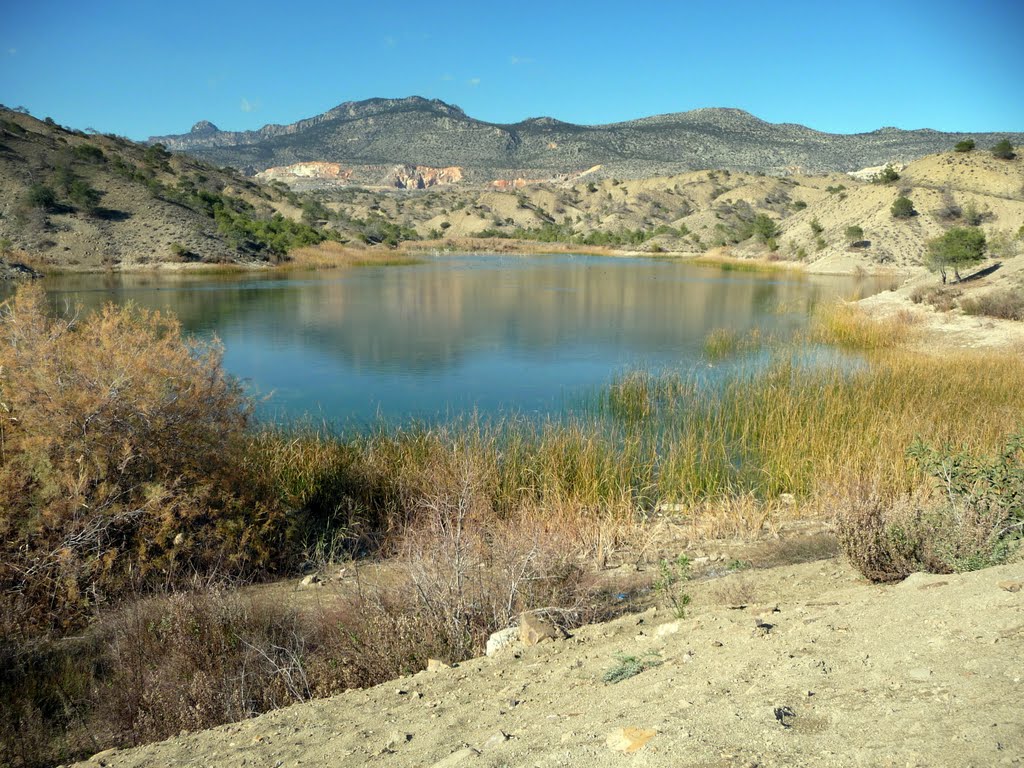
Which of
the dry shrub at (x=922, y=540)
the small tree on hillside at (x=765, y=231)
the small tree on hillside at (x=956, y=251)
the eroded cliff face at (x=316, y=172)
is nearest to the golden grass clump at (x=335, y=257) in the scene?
the small tree on hillside at (x=765, y=231)

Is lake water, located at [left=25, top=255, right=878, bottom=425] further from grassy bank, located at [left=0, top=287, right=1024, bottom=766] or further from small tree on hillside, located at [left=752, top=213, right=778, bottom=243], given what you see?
small tree on hillside, located at [left=752, top=213, right=778, bottom=243]

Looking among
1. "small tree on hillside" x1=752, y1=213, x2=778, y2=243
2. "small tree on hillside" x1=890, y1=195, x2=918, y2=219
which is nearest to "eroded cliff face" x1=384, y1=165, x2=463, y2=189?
"small tree on hillside" x1=752, y1=213, x2=778, y2=243

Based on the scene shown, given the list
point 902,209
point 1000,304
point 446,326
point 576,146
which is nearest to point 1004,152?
point 902,209

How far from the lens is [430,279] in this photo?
3922 cm

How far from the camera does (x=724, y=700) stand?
298 cm

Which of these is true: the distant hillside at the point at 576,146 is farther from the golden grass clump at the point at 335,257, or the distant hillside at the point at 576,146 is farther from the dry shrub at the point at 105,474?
the dry shrub at the point at 105,474

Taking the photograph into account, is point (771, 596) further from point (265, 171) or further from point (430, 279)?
point (265, 171)

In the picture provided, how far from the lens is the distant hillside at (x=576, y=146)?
125312 millimetres

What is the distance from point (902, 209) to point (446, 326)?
40.4 m

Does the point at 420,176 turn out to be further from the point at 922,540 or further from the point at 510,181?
the point at 922,540

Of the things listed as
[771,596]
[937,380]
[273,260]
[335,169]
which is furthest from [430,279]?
[335,169]

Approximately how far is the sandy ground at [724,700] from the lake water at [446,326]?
4407 millimetres

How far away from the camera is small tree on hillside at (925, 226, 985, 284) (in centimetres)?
2762

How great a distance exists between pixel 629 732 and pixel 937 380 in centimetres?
1121
